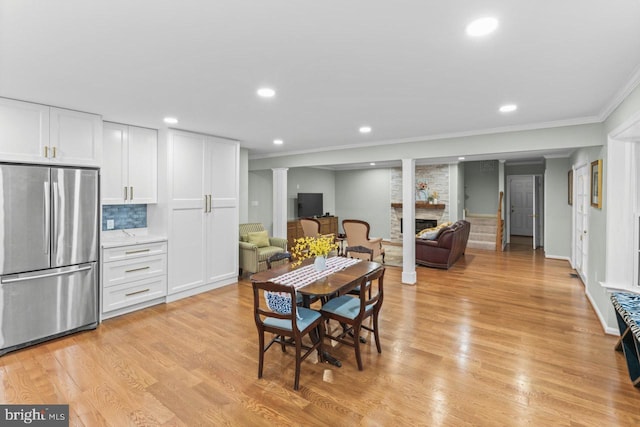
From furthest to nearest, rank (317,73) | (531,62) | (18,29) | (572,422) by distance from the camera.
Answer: (317,73) < (531,62) < (572,422) < (18,29)

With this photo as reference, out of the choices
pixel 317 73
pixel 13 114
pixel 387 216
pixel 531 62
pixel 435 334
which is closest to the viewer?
pixel 531 62

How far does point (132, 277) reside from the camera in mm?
3895

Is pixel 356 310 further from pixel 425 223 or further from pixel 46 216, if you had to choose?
pixel 425 223

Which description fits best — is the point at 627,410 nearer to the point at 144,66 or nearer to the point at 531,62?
the point at 531,62

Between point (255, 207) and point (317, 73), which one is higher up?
point (317, 73)

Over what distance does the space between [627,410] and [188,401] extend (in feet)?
9.95

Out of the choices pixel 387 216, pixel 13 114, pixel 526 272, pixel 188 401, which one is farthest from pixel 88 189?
pixel 387 216

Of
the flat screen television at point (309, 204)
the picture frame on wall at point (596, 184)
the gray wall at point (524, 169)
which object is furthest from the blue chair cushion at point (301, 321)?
the gray wall at point (524, 169)

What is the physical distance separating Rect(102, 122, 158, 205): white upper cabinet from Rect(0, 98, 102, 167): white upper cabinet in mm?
326

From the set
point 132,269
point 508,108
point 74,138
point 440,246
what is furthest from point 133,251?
point 440,246

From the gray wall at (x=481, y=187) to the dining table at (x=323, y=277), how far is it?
7.44m

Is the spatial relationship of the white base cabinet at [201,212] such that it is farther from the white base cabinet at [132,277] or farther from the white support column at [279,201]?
the white support column at [279,201]

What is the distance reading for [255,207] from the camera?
713cm

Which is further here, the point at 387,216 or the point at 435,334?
the point at 387,216
